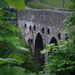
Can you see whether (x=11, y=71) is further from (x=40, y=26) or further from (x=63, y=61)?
(x=40, y=26)

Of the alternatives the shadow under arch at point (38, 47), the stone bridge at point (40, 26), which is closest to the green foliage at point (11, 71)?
the stone bridge at point (40, 26)

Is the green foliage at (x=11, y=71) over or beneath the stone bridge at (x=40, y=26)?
over

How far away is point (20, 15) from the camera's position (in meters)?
17.5

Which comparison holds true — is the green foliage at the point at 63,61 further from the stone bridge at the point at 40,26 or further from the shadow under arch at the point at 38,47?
the shadow under arch at the point at 38,47

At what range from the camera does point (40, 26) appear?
54.2 ft

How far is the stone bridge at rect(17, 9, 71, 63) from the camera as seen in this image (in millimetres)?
14105

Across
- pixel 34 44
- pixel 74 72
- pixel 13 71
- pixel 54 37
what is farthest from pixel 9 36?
pixel 34 44

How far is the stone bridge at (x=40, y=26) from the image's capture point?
14105 mm

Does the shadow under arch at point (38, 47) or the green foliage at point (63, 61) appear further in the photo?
the shadow under arch at point (38, 47)

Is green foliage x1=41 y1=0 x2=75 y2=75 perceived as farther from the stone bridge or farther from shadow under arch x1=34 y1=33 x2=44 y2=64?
shadow under arch x1=34 y1=33 x2=44 y2=64

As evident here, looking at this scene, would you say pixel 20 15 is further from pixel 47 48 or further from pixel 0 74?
pixel 0 74

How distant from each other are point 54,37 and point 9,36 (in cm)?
1440

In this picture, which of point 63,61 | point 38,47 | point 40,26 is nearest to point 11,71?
point 63,61

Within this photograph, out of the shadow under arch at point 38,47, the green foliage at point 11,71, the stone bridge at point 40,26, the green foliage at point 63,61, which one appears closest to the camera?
the green foliage at point 11,71
